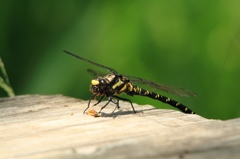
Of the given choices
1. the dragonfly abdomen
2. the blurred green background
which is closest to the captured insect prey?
the dragonfly abdomen

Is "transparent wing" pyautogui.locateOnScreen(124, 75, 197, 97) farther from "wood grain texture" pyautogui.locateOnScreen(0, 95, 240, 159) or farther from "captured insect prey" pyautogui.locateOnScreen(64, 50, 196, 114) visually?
"wood grain texture" pyautogui.locateOnScreen(0, 95, 240, 159)

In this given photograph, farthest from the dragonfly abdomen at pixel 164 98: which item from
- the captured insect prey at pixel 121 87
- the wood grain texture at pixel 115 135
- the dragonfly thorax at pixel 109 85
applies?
the wood grain texture at pixel 115 135

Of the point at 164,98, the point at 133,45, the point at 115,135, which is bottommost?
the point at 115,135

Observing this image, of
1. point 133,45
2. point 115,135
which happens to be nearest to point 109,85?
point 133,45

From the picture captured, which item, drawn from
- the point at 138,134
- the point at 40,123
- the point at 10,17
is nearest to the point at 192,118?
the point at 138,134

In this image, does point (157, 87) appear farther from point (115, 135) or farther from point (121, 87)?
point (115, 135)

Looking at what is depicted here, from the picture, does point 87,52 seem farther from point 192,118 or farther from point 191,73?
point 192,118

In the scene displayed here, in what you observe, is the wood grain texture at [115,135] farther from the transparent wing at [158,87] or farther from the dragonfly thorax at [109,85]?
the transparent wing at [158,87]
